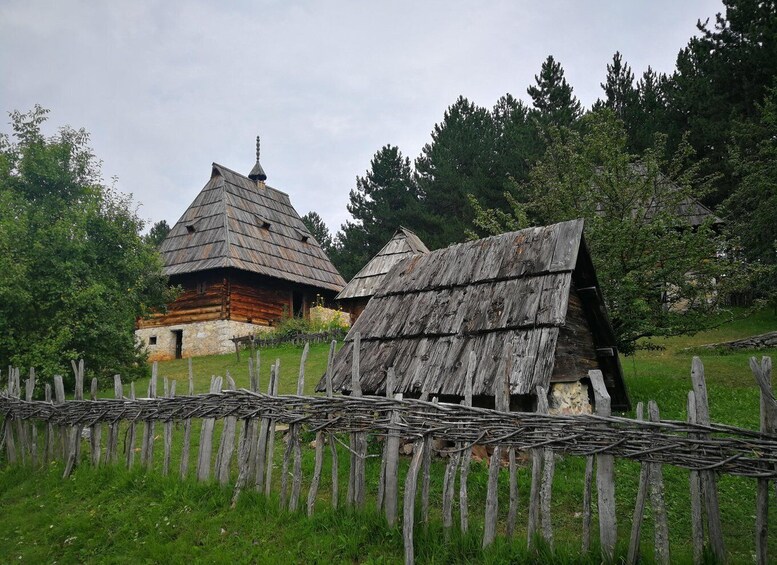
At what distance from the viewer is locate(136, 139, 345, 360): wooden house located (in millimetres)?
22344

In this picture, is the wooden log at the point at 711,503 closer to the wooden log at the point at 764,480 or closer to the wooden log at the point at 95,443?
the wooden log at the point at 764,480

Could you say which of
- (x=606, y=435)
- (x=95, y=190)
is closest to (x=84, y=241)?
(x=95, y=190)

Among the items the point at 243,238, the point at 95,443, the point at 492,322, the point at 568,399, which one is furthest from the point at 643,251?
the point at 243,238

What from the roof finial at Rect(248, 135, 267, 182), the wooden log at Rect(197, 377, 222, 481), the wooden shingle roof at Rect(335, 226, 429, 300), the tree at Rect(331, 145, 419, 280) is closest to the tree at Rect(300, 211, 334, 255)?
the tree at Rect(331, 145, 419, 280)

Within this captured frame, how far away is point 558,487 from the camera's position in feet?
19.8

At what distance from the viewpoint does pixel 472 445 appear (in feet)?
13.9

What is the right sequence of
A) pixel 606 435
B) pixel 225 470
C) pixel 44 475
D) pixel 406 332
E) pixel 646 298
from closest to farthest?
pixel 606 435 < pixel 225 470 < pixel 44 475 < pixel 406 332 < pixel 646 298

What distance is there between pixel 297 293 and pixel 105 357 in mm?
15436

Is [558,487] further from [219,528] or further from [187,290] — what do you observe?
[187,290]

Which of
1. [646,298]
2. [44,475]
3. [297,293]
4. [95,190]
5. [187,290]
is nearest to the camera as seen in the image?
[44,475]

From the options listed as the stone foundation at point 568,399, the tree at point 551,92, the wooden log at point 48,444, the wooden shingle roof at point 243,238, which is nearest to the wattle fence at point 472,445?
the wooden log at point 48,444

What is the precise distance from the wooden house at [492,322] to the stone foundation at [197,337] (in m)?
14.1

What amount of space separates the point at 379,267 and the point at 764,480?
20.0 m

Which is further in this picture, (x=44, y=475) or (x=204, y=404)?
(x=44, y=475)
